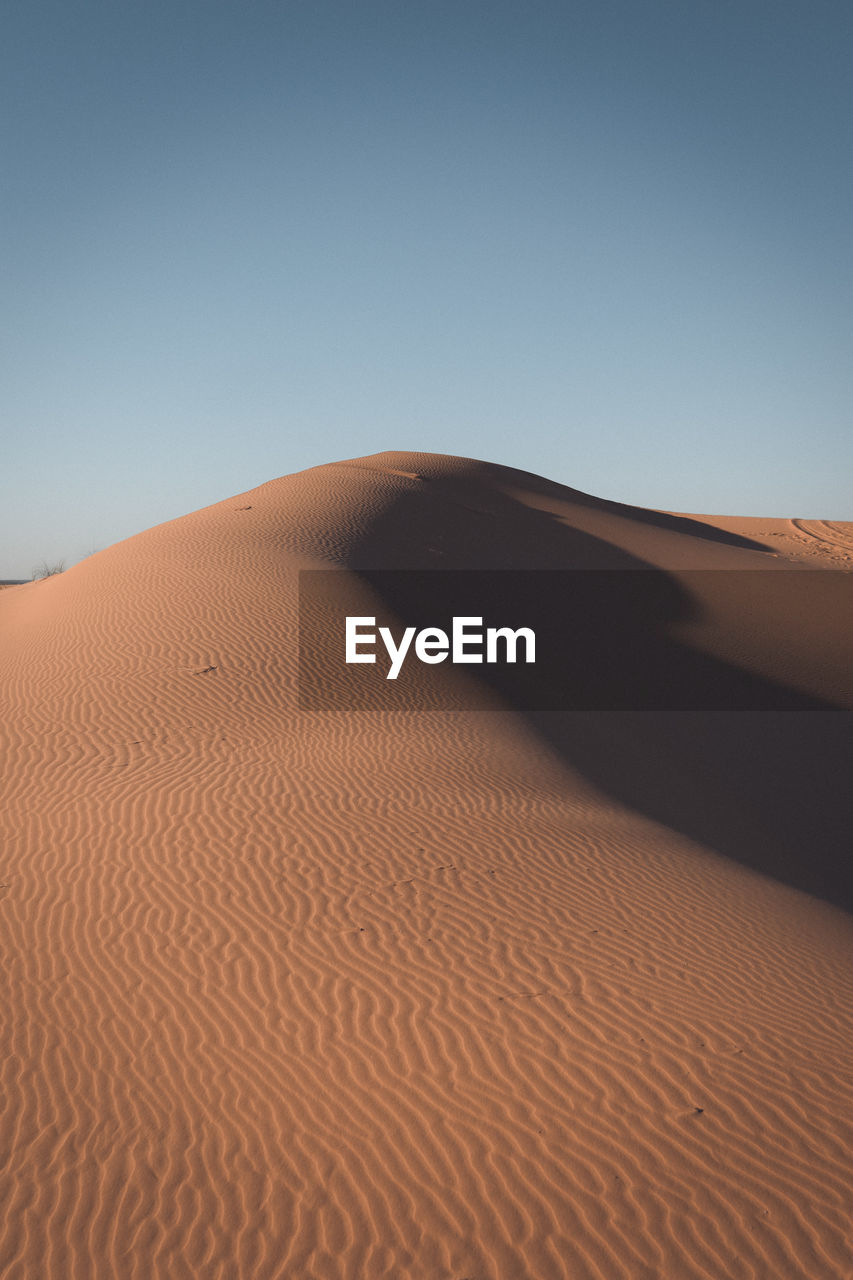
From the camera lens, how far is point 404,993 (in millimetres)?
7188

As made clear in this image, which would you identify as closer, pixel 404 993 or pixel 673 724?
pixel 404 993

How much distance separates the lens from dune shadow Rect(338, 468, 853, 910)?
45.0 ft

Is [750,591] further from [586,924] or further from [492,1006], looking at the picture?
[492,1006]

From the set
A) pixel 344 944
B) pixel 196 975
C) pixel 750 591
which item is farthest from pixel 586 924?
pixel 750 591

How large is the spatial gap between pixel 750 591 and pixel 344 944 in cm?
2620
